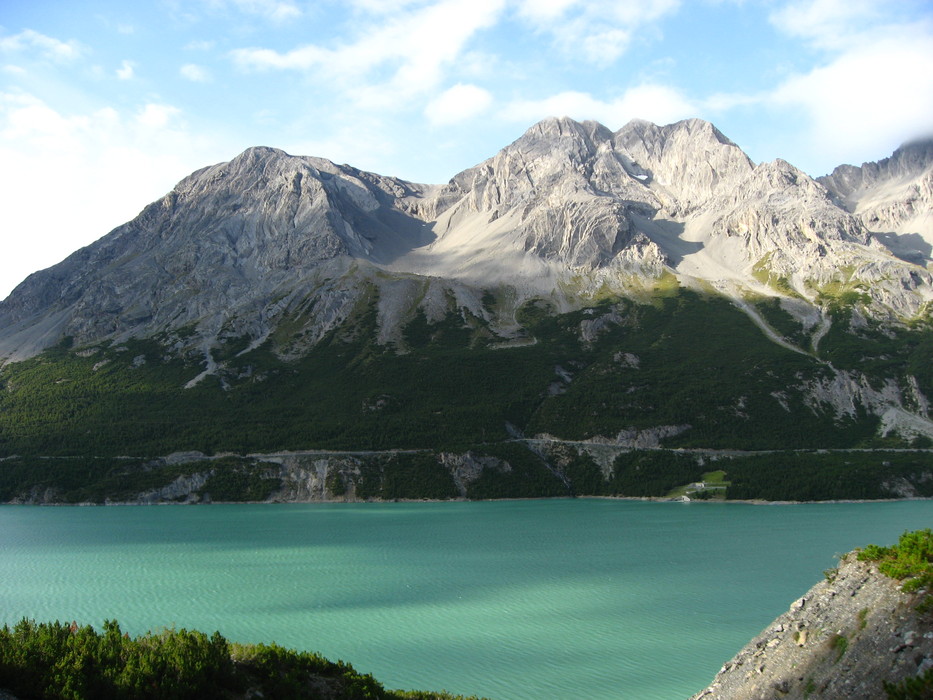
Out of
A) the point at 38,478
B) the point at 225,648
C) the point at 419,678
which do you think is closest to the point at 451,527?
the point at 419,678

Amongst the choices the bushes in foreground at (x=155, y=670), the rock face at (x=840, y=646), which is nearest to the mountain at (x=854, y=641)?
the rock face at (x=840, y=646)

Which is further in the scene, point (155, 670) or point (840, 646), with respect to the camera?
point (155, 670)

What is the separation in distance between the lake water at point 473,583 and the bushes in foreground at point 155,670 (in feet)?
31.3

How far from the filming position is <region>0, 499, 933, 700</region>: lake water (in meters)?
41.8

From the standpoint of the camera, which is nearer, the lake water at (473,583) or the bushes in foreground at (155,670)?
the bushes in foreground at (155,670)

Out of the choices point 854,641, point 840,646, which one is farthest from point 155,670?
point 854,641

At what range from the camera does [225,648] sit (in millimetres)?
25203

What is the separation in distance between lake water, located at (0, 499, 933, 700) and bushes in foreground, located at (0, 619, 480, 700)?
31.3 ft

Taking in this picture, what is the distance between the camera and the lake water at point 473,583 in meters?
41.8

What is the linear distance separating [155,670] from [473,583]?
1626 inches

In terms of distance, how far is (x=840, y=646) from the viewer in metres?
22.8

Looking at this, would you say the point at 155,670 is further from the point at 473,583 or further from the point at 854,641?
the point at 473,583

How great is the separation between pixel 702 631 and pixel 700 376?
124234 millimetres

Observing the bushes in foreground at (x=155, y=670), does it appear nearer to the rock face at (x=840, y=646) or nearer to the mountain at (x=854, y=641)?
the rock face at (x=840, y=646)
